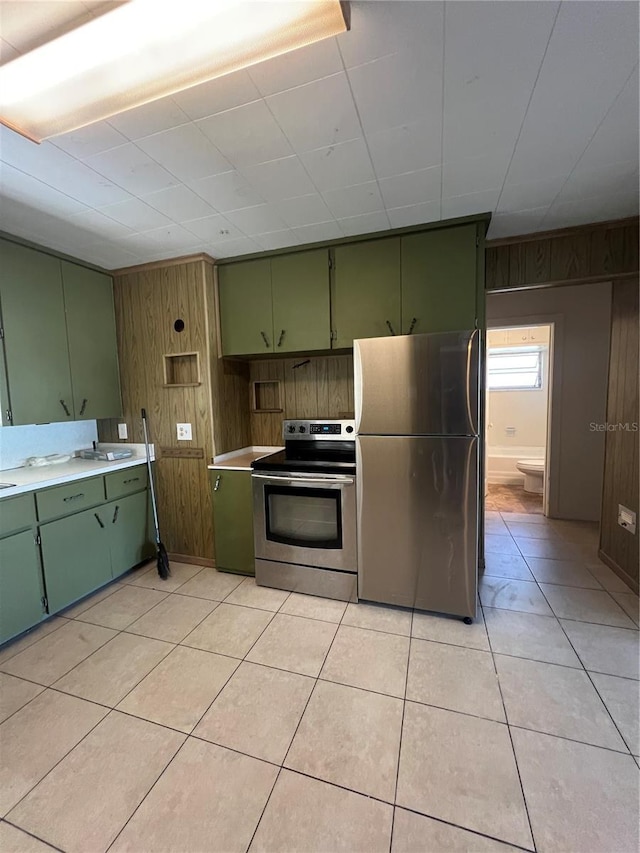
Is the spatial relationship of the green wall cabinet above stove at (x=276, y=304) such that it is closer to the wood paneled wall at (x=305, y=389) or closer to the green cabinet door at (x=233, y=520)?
the wood paneled wall at (x=305, y=389)

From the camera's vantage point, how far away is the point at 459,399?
6.43 feet

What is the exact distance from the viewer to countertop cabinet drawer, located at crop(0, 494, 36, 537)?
Result: 6.23ft

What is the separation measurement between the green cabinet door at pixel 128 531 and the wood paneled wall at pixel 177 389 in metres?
0.14

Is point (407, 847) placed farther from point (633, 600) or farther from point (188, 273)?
point (188, 273)

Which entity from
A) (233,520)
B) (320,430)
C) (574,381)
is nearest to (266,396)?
(320,430)

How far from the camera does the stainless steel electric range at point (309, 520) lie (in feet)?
7.38

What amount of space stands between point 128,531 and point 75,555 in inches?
16.5

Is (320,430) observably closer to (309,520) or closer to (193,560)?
(309,520)

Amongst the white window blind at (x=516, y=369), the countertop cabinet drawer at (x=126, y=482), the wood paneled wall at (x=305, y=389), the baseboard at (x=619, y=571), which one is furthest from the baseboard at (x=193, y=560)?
the white window blind at (x=516, y=369)

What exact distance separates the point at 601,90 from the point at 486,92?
1.32ft

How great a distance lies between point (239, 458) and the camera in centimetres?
292

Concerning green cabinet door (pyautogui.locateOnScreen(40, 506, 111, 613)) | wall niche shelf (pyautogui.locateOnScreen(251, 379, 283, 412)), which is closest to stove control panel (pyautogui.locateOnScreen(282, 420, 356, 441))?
wall niche shelf (pyautogui.locateOnScreen(251, 379, 283, 412))

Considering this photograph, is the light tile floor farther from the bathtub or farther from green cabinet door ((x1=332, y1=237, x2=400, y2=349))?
the bathtub

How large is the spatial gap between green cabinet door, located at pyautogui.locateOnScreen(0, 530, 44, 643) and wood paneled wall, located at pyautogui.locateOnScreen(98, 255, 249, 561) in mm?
931
